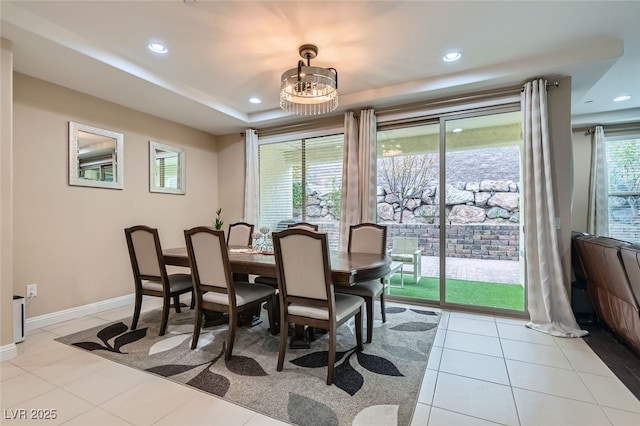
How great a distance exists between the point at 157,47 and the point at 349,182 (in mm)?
2550

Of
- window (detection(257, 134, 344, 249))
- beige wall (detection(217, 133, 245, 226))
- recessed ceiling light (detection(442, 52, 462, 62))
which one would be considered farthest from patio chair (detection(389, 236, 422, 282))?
beige wall (detection(217, 133, 245, 226))

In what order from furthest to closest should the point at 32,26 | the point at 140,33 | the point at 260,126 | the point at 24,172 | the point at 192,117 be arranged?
the point at 260,126 → the point at 192,117 → the point at 24,172 → the point at 140,33 → the point at 32,26

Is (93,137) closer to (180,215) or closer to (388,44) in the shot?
(180,215)

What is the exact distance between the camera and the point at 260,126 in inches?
191

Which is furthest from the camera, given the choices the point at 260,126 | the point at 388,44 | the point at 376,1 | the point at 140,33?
the point at 260,126

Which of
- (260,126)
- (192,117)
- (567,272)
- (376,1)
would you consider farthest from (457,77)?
(192,117)

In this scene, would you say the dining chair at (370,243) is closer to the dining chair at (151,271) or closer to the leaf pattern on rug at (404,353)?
the leaf pattern on rug at (404,353)

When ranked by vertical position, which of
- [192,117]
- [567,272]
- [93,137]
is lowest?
[567,272]

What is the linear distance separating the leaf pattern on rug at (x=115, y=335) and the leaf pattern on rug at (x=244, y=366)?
3.30 ft

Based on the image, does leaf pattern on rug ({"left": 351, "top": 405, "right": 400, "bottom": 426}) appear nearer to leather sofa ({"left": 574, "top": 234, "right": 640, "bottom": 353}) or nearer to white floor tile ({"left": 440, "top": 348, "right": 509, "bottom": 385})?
white floor tile ({"left": 440, "top": 348, "right": 509, "bottom": 385})

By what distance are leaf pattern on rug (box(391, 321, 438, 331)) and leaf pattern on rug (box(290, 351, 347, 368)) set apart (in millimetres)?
812

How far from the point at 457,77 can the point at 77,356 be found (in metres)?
4.46

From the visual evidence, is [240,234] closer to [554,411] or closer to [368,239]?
[368,239]

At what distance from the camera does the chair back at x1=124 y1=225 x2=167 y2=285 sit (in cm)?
279
